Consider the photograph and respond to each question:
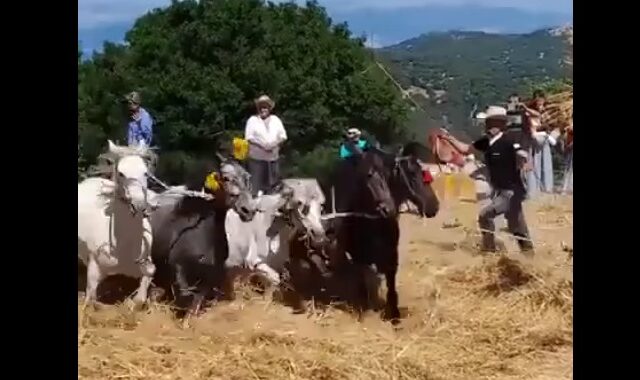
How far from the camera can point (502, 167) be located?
271cm

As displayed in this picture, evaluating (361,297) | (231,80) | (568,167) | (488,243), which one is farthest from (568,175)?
(231,80)

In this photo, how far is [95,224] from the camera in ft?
9.08

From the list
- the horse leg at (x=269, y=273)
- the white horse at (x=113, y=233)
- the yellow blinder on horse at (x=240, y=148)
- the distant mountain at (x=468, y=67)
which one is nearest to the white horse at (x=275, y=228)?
the horse leg at (x=269, y=273)

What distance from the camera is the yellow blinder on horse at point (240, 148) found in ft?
8.89

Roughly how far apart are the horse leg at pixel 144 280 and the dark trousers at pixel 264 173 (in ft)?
1.18

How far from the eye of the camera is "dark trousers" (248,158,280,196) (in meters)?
2.72

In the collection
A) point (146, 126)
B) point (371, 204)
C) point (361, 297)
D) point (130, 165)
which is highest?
point (146, 126)

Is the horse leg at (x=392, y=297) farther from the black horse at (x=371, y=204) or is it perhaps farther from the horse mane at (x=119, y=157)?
the horse mane at (x=119, y=157)

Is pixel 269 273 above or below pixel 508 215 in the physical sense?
below

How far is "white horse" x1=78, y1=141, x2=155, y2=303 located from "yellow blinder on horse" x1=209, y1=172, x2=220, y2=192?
0.16 meters

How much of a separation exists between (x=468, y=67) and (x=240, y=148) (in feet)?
2.09

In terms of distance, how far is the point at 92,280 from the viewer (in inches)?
109

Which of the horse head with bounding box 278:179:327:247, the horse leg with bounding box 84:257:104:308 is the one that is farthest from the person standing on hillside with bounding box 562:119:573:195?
the horse leg with bounding box 84:257:104:308

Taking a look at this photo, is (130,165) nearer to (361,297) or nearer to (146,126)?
(146,126)
